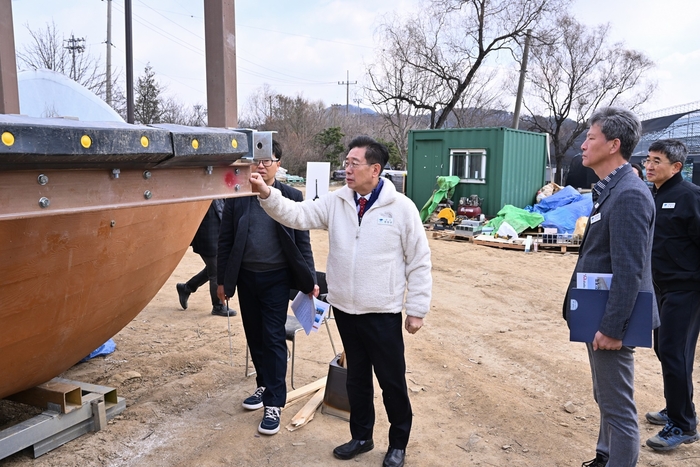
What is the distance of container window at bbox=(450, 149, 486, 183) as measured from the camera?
13.9 m

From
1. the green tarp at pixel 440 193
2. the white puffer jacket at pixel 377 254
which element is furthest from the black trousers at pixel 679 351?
the green tarp at pixel 440 193

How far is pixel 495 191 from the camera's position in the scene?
13.6 meters

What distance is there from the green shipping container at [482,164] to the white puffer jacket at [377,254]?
11127 millimetres

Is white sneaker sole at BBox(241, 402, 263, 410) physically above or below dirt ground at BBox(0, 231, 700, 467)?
above

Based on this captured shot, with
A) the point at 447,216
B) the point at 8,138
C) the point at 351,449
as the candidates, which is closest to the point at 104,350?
the point at 351,449

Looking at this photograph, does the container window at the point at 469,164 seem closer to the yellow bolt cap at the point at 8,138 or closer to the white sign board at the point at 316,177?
the white sign board at the point at 316,177

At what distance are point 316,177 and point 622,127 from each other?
25.5ft

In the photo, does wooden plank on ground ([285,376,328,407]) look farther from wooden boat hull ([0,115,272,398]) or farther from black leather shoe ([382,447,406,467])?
wooden boat hull ([0,115,272,398])

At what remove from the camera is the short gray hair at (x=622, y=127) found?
2.50 m

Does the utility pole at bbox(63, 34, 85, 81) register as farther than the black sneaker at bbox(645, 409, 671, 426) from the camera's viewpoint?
Yes

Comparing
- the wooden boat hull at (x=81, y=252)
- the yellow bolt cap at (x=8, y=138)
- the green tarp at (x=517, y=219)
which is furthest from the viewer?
the green tarp at (x=517, y=219)

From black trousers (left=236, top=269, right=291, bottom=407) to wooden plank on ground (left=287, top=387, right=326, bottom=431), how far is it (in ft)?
0.50

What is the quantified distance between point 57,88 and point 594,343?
418cm

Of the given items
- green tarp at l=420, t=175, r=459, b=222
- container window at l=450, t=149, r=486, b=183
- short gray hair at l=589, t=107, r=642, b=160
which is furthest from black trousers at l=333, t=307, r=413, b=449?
container window at l=450, t=149, r=486, b=183
